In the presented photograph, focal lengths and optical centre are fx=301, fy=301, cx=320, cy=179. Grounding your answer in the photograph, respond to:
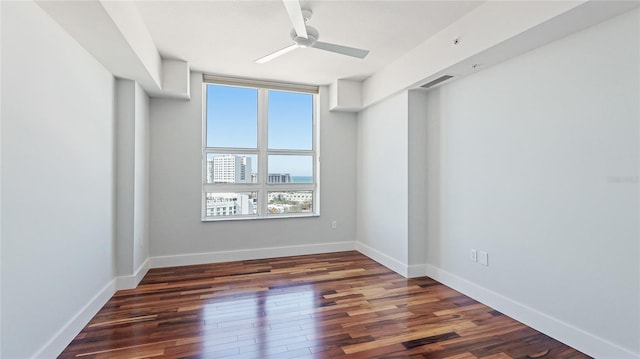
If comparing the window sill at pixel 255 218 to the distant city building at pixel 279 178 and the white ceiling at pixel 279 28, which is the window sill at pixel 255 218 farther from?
the white ceiling at pixel 279 28

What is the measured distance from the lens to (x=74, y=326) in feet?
7.19

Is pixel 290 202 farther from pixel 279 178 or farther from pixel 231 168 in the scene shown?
pixel 231 168

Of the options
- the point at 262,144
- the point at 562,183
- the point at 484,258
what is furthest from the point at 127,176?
the point at 562,183

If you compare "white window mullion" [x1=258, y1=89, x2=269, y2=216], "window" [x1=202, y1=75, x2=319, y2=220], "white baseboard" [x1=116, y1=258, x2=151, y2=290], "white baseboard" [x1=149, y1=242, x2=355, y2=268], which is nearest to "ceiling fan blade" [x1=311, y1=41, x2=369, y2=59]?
"window" [x1=202, y1=75, x2=319, y2=220]

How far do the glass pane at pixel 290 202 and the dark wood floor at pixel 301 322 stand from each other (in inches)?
47.5

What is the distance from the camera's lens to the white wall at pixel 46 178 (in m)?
1.58

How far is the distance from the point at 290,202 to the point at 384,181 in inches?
57.9

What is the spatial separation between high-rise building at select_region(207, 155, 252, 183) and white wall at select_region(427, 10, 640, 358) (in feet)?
9.22

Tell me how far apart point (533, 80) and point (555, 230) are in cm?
116

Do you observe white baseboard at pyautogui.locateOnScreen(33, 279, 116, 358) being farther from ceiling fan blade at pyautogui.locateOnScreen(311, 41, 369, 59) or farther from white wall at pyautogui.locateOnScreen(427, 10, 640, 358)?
white wall at pyautogui.locateOnScreen(427, 10, 640, 358)

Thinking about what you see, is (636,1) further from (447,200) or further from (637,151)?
(447,200)

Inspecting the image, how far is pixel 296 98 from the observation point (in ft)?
15.1

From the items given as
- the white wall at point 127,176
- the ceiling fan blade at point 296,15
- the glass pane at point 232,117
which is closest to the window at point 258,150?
the glass pane at point 232,117

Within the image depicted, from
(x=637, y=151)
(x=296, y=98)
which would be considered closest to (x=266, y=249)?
(x=296, y=98)
